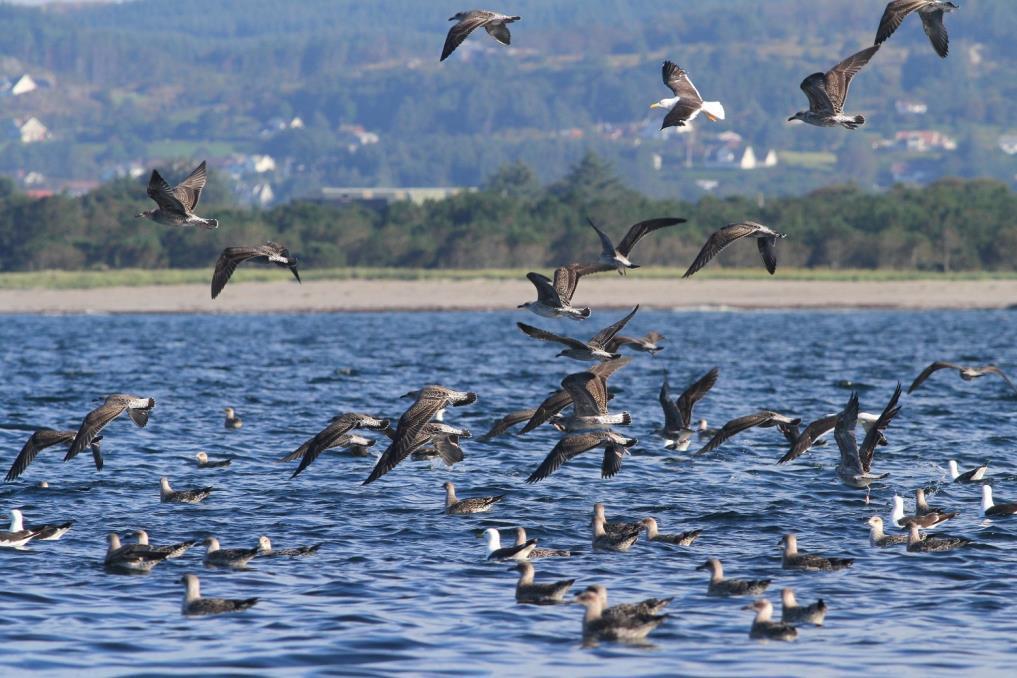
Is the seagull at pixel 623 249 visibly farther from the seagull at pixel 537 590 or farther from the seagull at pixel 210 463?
the seagull at pixel 210 463

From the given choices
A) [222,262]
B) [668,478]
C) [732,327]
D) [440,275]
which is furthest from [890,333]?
[222,262]

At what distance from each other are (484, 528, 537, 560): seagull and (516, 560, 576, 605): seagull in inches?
51.8

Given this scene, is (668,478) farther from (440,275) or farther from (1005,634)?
(440,275)

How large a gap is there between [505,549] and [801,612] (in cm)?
390

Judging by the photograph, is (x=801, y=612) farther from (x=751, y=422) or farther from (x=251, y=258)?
(x=251, y=258)

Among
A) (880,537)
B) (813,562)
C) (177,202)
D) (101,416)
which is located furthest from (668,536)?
(177,202)

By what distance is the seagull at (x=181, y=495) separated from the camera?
23.0 meters

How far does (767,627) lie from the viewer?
15688 mm

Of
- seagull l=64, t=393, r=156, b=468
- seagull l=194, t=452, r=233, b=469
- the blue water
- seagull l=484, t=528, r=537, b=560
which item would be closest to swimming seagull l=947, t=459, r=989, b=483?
the blue water

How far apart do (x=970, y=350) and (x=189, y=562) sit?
43341 millimetres

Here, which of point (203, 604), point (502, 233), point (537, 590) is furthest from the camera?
point (502, 233)

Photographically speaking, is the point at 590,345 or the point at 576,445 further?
the point at 576,445

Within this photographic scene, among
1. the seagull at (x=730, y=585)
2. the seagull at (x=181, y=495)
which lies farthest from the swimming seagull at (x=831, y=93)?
the seagull at (x=181, y=495)

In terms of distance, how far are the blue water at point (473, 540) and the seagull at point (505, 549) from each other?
25 centimetres
